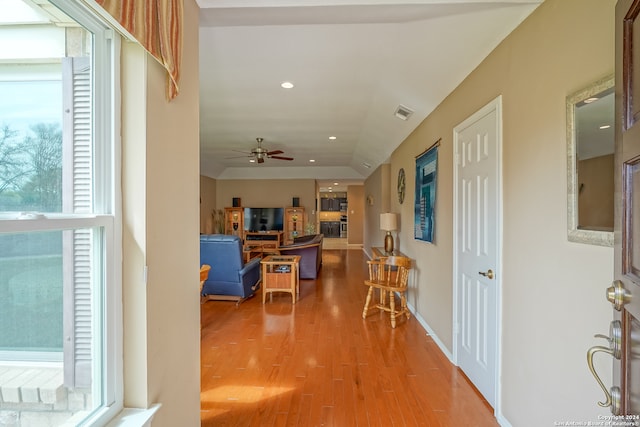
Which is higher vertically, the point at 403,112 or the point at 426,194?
the point at 403,112

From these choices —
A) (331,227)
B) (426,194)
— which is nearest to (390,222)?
(426,194)

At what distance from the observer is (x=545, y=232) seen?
5.00 ft

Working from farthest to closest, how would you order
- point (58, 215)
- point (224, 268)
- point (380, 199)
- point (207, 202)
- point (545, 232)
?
point (207, 202) < point (380, 199) < point (224, 268) < point (545, 232) < point (58, 215)

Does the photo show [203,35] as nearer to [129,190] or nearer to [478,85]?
[129,190]

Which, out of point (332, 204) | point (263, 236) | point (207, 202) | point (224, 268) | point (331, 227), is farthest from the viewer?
point (332, 204)

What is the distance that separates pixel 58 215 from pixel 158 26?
77 centimetres

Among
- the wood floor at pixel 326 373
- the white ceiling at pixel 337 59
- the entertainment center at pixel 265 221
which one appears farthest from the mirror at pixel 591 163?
the entertainment center at pixel 265 221

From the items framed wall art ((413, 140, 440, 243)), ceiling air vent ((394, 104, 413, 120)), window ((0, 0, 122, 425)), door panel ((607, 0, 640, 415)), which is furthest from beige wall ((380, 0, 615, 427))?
window ((0, 0, 122, 425))

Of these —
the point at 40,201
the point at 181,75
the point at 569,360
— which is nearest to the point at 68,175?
the point at 40,201

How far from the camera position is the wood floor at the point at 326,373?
196 centimetres

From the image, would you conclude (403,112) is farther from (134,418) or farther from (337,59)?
(134,418)

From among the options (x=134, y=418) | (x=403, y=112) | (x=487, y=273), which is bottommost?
(x=134, y=418)

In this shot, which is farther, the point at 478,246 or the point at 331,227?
the point at 331,227

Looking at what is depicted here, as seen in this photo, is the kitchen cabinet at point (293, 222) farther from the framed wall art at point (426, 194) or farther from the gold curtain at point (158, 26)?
the gold curtain at point (158, 26)
